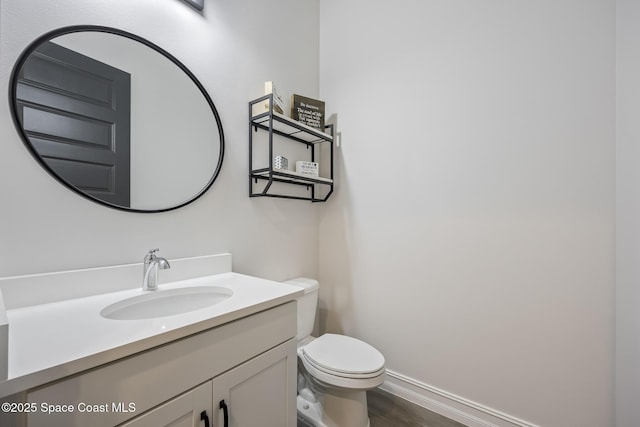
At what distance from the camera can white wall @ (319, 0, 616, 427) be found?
3.74ft

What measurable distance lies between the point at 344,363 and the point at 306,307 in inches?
16.6

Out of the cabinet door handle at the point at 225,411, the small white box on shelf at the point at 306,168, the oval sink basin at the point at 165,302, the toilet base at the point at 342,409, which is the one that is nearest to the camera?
the cabinet door handle at the point at 225,411

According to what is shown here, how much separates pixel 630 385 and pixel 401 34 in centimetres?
208

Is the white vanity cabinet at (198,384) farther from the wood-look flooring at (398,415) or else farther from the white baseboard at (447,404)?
the white baseboard at (447,404)

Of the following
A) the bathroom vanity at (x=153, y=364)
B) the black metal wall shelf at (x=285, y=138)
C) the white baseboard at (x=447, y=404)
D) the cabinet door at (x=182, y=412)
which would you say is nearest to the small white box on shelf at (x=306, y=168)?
the black metal wall shelf at (x=285, y=138)

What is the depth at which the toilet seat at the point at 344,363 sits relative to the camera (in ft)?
3.90

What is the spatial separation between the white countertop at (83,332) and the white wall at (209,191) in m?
0.19

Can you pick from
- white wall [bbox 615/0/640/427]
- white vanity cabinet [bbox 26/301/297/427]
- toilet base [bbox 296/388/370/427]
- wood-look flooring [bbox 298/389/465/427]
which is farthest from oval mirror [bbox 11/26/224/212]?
white wall [bbox 615/0/640/427]

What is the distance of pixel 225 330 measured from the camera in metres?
0.79

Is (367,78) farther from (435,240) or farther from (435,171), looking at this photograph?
(435,240)

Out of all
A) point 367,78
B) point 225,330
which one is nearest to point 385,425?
point 225,330

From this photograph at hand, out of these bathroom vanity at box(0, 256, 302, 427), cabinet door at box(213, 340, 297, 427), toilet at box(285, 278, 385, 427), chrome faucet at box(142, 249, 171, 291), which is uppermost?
chrome faucet at box(142, 249, 171, 291)

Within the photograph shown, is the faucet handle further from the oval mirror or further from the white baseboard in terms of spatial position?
the white baseboard

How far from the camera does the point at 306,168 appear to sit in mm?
1722
